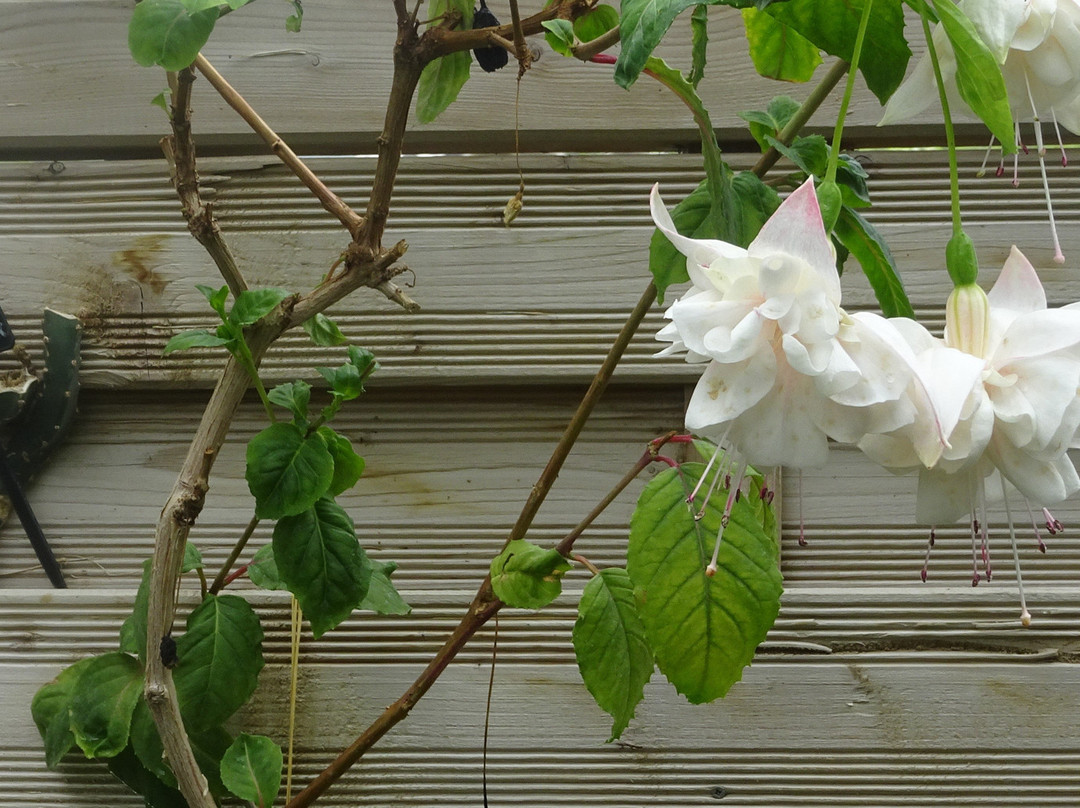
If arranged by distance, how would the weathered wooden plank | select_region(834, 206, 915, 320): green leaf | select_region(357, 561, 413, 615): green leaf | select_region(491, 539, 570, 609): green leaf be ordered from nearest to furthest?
1. select_region(834, 206, 915, 320): green leaf
2. select_region(491, 539, 570, 609): green leaf
3. select_region(357, 561, 413, 615): green leaf
4. the weathered wooden plank

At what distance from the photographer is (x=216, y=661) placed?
0.60m

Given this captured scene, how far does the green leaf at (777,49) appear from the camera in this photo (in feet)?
1.54

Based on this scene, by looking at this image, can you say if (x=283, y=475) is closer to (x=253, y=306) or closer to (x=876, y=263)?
(x=253, y=306)

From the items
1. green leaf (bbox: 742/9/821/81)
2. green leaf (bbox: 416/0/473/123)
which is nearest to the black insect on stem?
green leaf (bbox: 416/0/473/123)

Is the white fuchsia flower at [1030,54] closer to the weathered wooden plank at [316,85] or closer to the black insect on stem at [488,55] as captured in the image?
the black insect on stem at [488,55]

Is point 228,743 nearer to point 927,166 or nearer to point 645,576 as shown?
point 645,576

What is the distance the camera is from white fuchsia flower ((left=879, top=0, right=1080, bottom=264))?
0.28 metres

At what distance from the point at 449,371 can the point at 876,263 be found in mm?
386

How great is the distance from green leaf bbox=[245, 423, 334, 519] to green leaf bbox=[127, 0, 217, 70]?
0.22 metres

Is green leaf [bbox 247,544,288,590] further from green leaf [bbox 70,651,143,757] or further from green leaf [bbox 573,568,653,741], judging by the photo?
green leaf [bbox 573,568,653,741]

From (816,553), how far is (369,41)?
56 centimetres

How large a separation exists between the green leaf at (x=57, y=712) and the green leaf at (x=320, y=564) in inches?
8.1

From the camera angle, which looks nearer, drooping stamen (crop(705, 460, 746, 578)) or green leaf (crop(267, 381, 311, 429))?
drooping stamen (crop(705, 460, 746, 578))

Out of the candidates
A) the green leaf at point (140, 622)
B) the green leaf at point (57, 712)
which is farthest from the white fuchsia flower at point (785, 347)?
the green leaf at point (57, 712)
